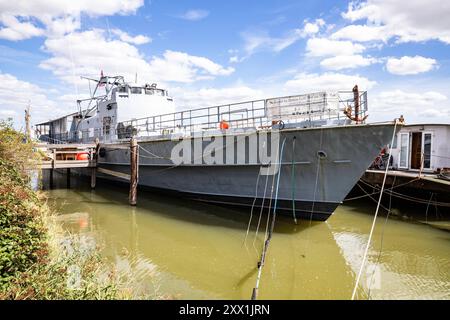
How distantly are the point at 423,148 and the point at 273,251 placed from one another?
9.09m

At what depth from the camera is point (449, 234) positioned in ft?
27.9

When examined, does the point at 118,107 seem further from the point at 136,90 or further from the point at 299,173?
the point at 299,173

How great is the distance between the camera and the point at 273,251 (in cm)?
716

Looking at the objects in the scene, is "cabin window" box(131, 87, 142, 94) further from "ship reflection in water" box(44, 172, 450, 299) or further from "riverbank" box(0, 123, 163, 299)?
"riverbank" box(0, 123, 163, 299)

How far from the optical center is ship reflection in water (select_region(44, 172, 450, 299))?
5.52 meters

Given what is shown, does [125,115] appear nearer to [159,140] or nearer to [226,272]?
[159,140]

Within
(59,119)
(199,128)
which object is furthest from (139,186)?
(59,119)

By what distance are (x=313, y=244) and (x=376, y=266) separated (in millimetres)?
1542

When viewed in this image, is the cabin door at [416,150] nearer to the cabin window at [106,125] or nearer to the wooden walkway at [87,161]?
the wooden walkway at [87,161]

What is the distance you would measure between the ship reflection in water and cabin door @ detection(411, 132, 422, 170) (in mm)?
3595

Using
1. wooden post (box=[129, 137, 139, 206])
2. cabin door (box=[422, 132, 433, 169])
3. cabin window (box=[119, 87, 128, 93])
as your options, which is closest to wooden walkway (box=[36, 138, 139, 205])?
wooden post (box=[129, 137, 139, 206])

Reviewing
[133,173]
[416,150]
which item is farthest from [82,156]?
[416,150]

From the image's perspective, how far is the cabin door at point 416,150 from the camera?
1278 cm

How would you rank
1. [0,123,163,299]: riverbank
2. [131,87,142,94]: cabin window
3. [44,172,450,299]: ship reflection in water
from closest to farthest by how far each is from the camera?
[0,123,163,299]: riverbank, [44,172,450,299]: ship reflection in water, [131,87,142,94]: cabin window
